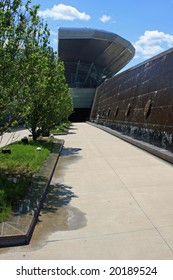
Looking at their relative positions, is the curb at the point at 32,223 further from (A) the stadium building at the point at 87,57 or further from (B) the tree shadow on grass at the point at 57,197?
(A) the stadium building at the point at 87,57

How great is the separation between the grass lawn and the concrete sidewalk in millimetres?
629

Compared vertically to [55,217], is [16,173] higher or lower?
higher

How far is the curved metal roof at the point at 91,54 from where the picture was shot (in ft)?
227

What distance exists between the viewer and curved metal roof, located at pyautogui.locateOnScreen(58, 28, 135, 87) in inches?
2729

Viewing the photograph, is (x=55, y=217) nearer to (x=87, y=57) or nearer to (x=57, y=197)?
(x=57, y=197)

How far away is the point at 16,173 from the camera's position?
8414mm

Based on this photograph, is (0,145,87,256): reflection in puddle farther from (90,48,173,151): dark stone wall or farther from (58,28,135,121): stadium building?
(58,28,135,121): stadium building

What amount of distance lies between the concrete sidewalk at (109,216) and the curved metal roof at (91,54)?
207 feet

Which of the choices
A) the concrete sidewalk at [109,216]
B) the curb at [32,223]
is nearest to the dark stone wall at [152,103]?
the concrete sidewalk at [109,216]

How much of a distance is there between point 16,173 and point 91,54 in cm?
7281

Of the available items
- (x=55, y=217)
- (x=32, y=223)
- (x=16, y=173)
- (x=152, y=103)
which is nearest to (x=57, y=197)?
(x=55, y=217)

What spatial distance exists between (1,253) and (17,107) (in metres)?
4.14

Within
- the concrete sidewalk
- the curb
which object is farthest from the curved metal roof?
the curb
